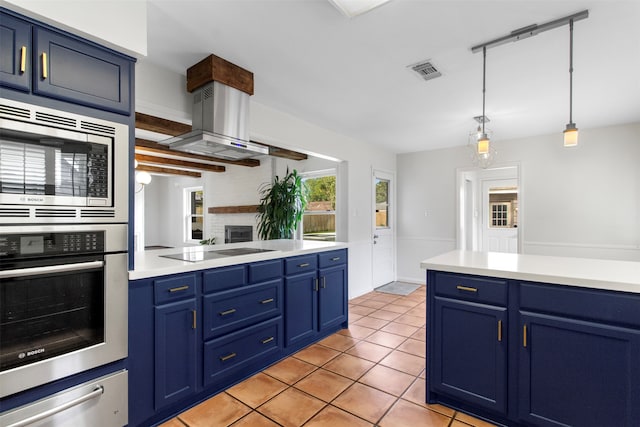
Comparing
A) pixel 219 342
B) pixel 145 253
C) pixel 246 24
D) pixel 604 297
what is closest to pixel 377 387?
pixel 219 342

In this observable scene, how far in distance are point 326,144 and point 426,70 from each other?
72.1 inches

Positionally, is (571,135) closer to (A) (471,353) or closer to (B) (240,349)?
(A) (471,353)

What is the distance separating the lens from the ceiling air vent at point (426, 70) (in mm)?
2391

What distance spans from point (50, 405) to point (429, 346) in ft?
6.75

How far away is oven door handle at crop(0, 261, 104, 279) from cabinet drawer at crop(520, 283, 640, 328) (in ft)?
7.48

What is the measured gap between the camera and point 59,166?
1.43 metres

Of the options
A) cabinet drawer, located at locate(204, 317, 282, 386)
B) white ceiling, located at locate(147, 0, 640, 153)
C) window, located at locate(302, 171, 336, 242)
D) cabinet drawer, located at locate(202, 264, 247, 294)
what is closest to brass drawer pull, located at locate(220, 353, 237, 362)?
cabinet drawer, located at locate(204, 317, 282, 386)

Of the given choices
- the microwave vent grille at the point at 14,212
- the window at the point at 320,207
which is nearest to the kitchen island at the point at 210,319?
the microwave vent grille at the point at 14,212

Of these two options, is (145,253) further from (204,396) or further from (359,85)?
(359,85)


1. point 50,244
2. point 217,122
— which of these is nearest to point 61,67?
point 50,244

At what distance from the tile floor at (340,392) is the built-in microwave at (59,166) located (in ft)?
4.52

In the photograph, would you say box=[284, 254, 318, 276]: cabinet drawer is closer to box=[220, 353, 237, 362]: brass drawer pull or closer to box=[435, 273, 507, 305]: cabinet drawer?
box=[220, 353, 237, 362]: brass drawer pull

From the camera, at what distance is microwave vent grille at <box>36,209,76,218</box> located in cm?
Result: 136

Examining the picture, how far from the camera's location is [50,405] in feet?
4.52
